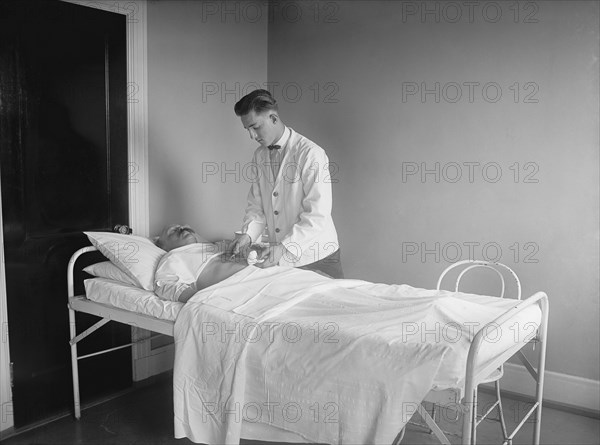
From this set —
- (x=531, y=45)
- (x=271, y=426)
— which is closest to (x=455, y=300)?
(x=271, y=426)

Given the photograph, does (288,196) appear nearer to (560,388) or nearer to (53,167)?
(53,167)

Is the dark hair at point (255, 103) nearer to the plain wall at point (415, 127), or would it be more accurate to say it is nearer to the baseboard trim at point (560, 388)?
the plain wall at point (415, 127)

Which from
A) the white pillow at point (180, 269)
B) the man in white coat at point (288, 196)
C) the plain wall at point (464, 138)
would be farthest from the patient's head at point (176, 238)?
the plain wall at point (464, 138)

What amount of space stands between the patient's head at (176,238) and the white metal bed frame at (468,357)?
0.34 metres

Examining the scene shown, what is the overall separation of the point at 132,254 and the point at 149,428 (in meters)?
0.85

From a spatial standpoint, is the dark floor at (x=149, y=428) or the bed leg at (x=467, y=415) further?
the dark floor at (x=149, y=428)

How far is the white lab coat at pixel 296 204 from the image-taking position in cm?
267

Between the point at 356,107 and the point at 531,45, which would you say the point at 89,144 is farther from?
the point at 531,45

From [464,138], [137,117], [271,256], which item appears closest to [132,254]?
[271,256]

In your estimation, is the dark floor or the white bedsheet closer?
the white bedsheet

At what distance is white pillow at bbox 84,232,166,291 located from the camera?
256 centimetres

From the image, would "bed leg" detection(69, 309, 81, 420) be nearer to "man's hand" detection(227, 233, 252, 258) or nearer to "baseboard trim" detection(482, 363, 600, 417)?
"man's hand" detection(227, 233, 252, 258)

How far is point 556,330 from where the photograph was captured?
3.01 metres

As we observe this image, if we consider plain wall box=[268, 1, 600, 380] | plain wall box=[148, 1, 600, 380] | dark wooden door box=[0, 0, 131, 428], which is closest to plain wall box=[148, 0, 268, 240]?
plain wall box=[148, 1, 600, 380]
